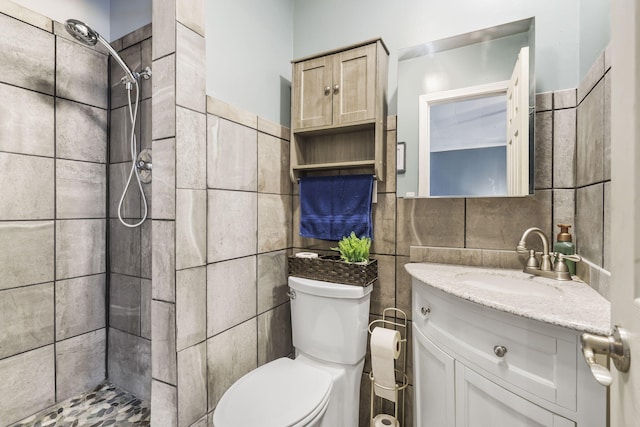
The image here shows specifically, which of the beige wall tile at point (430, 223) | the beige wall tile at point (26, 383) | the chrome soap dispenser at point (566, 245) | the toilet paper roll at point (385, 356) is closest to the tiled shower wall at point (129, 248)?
the beige wall tile at point (26, 383)

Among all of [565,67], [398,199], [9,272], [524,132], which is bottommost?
[9,272]

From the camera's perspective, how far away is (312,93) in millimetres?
1652

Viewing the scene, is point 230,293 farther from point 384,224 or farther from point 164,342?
point 384,224

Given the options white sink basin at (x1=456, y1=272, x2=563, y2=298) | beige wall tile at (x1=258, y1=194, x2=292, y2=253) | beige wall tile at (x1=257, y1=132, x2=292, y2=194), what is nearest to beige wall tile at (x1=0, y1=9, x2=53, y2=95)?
beige wall tile at (x1=257, y1=132, x2=292, y2=194)

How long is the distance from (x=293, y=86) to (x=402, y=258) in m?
1.10

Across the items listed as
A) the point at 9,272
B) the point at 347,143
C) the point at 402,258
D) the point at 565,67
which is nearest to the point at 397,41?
the point at 347,143

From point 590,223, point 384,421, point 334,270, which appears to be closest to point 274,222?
point 334,270

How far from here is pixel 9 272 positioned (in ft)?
4.44

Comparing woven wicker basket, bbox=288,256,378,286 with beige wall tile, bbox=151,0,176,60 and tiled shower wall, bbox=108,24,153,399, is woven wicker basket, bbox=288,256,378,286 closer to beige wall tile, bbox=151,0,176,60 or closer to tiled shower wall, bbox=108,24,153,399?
tiled shower wall, bbox=108,24,153,399

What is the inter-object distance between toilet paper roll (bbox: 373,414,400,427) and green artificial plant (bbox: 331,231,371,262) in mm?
773

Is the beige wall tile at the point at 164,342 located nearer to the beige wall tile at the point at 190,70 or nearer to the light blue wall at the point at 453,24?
the beige wall tile at the point at 190,70

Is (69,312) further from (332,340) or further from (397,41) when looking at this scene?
(397,41)

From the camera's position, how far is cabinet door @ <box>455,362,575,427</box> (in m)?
0.79

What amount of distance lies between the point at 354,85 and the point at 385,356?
1307mm
